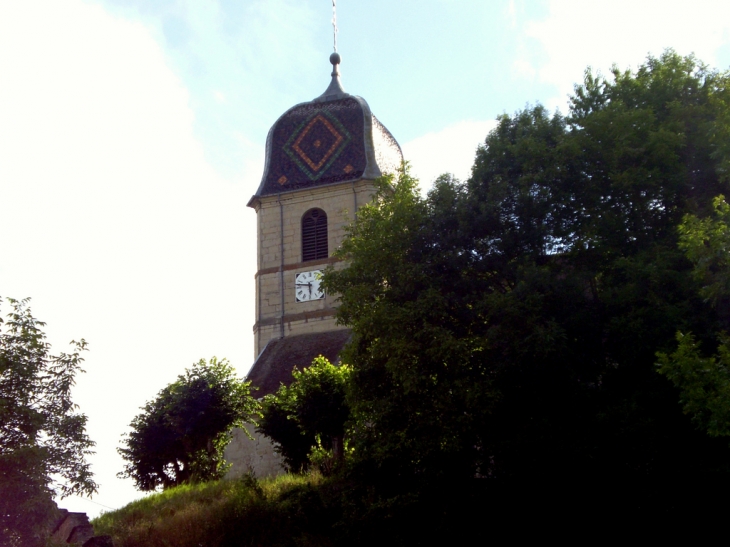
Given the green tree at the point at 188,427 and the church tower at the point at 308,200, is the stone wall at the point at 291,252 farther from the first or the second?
the green tree at the point at 188,427

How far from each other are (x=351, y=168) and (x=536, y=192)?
14.5 meters

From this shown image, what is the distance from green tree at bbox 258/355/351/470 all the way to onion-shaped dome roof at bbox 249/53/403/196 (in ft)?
34.2

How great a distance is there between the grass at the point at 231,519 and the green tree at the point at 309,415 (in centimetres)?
209

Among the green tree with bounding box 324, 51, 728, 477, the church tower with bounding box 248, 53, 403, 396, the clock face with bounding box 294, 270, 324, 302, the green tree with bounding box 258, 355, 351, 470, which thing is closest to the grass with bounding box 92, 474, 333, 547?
the green tree with bounding box 324, 51, 728, 477

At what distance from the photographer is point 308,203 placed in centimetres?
3052

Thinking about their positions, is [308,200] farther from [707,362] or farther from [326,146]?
[707,362]

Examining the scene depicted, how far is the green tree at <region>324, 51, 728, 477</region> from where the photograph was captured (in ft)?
46.1

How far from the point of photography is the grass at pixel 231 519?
1544 cm

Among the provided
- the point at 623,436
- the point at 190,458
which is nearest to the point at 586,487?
the point at 623,436

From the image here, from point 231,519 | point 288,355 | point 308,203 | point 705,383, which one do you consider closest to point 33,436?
point 231,519

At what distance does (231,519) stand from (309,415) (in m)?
3.97

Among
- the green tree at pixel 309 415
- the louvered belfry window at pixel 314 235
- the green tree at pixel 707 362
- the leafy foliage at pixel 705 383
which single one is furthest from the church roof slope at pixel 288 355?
the leafy foliage at pixel 705 383

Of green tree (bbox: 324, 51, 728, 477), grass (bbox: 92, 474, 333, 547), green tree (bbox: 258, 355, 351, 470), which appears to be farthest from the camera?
green tree (bbox: 258, 355, 351, 470)

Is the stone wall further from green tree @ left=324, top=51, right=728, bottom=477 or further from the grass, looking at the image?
the grass
